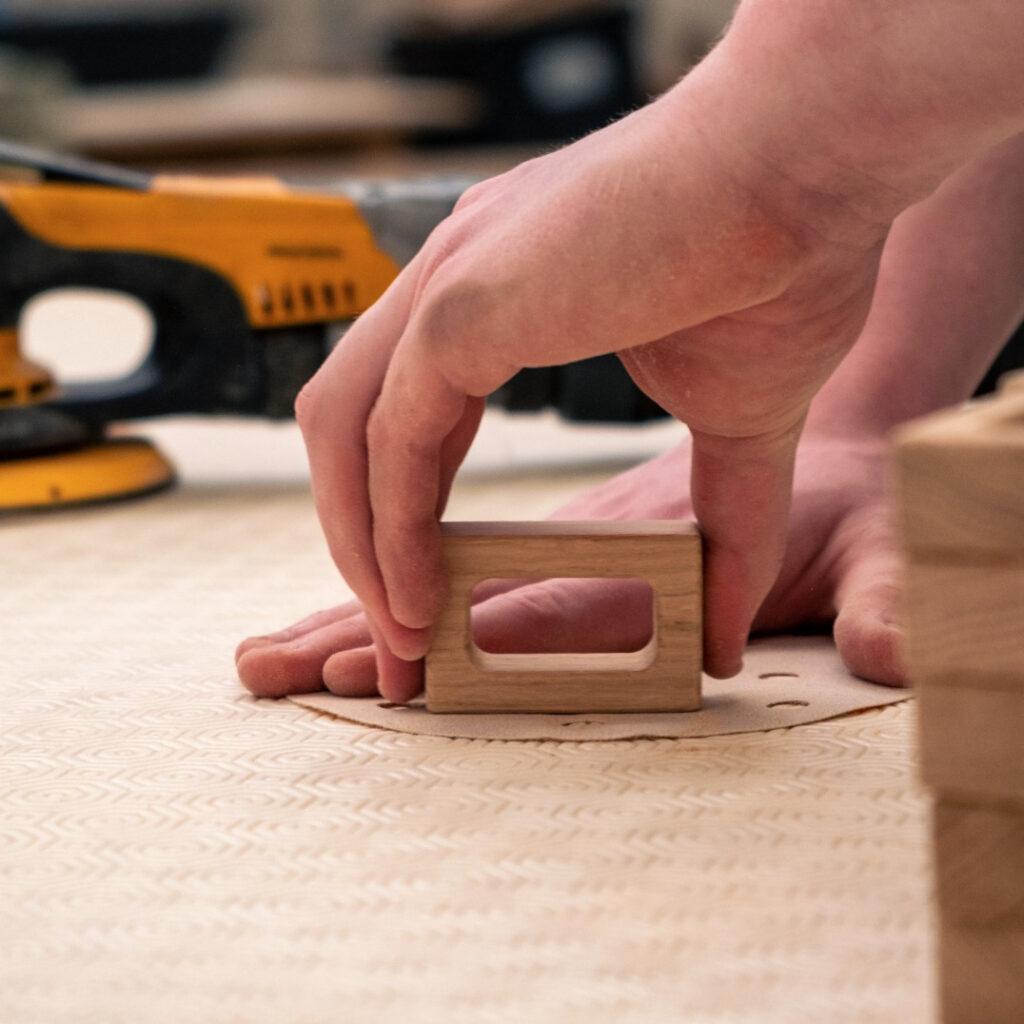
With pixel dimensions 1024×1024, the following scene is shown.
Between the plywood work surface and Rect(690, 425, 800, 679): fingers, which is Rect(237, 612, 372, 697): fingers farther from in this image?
Rect(690, 425, 800, 679): fingers

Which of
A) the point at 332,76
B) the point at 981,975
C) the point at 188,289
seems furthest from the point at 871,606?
the point at 332,76

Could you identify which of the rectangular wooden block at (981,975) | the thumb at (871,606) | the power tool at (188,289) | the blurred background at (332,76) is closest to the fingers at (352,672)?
the thumb at (871,606)

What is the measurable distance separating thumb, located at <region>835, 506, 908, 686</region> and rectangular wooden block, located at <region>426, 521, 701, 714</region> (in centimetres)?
10

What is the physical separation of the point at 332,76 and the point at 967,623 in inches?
183

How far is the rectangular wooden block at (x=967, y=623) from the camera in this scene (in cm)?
39

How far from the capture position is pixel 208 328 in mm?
1434

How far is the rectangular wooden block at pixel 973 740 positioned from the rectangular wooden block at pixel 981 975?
0.04 m

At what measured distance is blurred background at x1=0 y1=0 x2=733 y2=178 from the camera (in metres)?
4.29

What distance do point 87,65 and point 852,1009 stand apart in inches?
188

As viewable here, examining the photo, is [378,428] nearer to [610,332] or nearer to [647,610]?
[610,332]

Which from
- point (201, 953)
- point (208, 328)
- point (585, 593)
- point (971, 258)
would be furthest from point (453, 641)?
point (208, 328)

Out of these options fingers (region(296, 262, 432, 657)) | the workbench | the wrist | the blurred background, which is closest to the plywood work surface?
the workbench

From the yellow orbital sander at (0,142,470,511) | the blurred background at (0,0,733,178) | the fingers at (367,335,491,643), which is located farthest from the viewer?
the blurred background at (0,0,733,178)

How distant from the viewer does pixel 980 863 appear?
41 centimetres
